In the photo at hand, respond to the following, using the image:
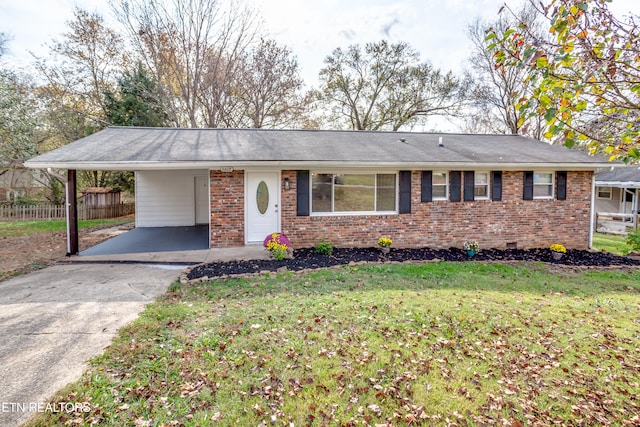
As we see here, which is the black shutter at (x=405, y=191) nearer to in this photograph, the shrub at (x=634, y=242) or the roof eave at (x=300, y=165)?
the roof eave at (x=300, y=165)

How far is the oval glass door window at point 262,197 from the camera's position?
8734mm

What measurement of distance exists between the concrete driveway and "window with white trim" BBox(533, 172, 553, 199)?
1022 centimetres

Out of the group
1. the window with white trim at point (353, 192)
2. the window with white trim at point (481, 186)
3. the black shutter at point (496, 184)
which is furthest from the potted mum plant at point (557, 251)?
the window with white trim at point (353, 192)

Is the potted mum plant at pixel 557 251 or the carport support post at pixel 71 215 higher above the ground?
the carport support post at pixel 71 215

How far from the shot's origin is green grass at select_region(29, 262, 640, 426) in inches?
104

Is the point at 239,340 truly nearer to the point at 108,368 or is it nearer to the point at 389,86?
the point at 108,368

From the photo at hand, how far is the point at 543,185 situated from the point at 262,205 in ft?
27.8

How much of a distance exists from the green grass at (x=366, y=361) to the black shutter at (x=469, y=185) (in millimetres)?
4356

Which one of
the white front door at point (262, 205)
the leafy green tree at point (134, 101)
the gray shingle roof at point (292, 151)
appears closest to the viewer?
the gray shingle roof at point (292, 151)

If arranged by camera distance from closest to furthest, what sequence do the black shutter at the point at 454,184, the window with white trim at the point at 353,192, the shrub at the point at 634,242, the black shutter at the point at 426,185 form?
the window with white trim at the point at 353,192 < the black shutter at the point at 426,185 < the black shutter at the point at 454,184 < the shrub at the point at 634,242

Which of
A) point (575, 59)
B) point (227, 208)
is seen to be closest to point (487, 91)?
point (227, 208)

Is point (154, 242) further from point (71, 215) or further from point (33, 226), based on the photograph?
point (33, 226)

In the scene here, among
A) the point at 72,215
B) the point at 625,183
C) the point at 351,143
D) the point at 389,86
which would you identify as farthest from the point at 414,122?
the point at 72,215

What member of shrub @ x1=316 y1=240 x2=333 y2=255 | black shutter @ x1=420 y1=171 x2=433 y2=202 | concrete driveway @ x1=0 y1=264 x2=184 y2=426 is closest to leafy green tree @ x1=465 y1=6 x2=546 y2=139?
black shutter @ x1=420 y1=171 x2=433 y2=202
